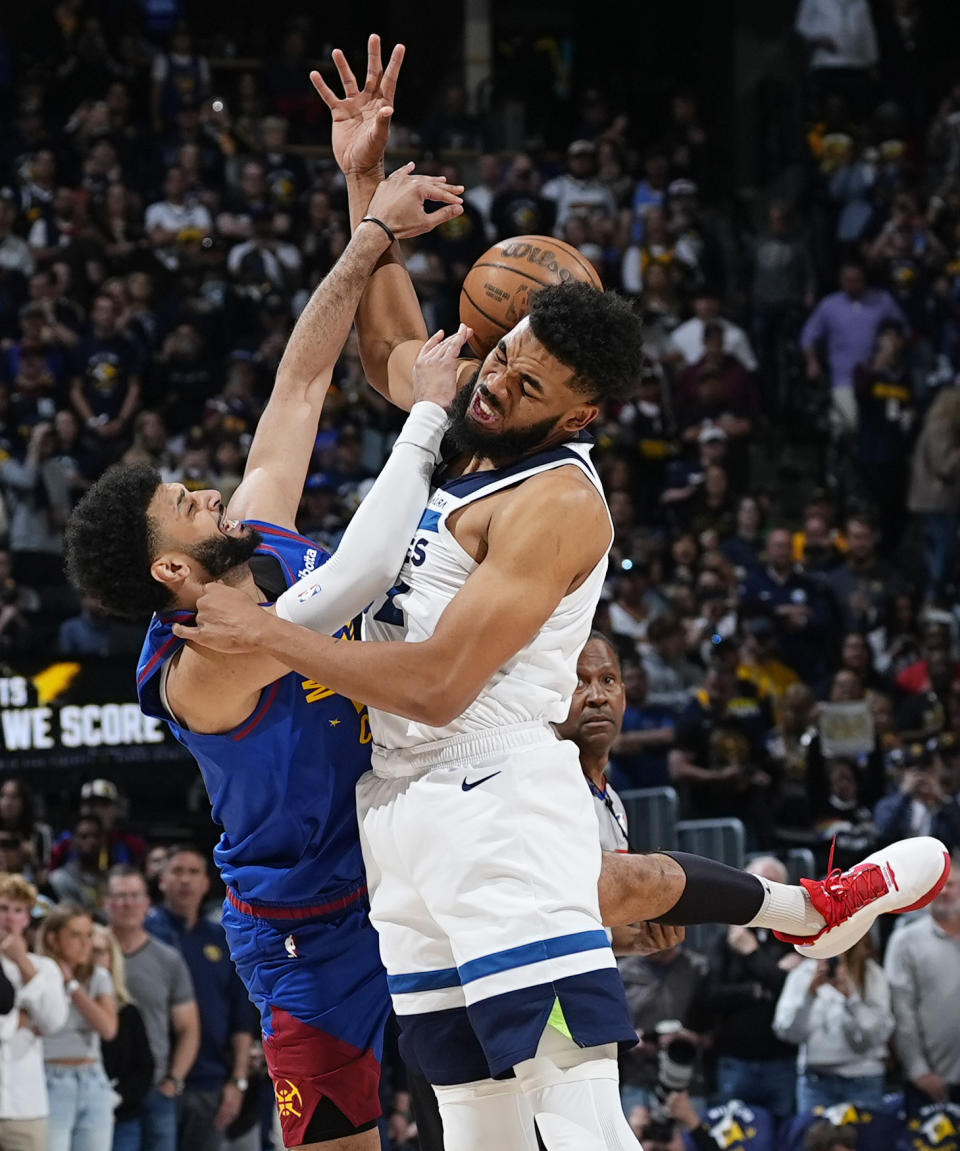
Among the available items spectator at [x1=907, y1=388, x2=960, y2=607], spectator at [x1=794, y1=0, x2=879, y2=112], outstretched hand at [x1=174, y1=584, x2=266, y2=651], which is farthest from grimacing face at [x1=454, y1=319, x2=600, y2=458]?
spectator at [x1=794, y1=0, x2=879, y2=112]

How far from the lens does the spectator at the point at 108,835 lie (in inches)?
389

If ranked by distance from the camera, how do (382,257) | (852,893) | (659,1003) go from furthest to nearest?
(659,1003) < (382,257) < (852,893)

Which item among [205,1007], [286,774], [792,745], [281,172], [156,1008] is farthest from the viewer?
[281,172]

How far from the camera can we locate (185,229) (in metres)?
15.1

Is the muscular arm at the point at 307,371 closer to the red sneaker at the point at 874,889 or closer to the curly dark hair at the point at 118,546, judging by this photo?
the curly dark hair at the point at 118,546

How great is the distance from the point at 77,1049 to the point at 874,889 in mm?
4711

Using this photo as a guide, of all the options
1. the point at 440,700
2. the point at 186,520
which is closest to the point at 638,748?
the point at 186,520

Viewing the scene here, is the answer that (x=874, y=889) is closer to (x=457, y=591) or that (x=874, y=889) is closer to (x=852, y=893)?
(x=852, y=893)

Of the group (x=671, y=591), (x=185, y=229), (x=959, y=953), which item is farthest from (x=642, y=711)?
(x=185, y=229)

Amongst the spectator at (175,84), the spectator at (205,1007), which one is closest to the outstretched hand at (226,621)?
the spectator at (205,1007)

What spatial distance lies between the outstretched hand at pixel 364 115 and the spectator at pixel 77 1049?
447 cm

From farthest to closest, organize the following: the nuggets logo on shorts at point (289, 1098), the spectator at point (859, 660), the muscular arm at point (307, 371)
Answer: the spectator at point (859, 660), the muscular arm at point (307, 371), the nuggets logo on shorts at point (289, 1098)

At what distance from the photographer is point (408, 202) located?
533cm

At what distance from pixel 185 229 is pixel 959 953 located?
8.65m
